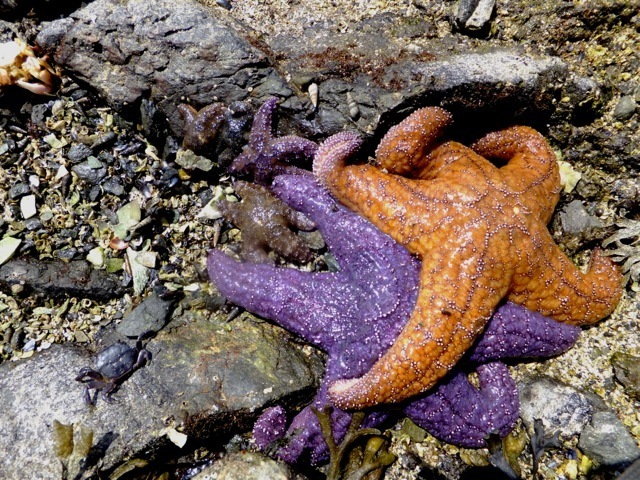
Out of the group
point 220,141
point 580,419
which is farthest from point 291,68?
point 580,419

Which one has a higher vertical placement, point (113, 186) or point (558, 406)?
point (113, 186)

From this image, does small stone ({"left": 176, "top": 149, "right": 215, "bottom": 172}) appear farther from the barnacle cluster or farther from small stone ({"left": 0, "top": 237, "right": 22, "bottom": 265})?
small stone ({"left": 0, "top": 237, "right": 22, "bottom": 265})

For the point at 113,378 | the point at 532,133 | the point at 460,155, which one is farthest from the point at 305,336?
the point at 532,133

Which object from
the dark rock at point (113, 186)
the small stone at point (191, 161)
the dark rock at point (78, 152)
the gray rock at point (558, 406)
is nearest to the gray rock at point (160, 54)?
the small stone at point (191, 161)

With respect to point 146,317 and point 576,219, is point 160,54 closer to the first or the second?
point 146,317

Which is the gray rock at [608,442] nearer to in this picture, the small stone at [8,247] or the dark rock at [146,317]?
the dark rock at [146,317]
